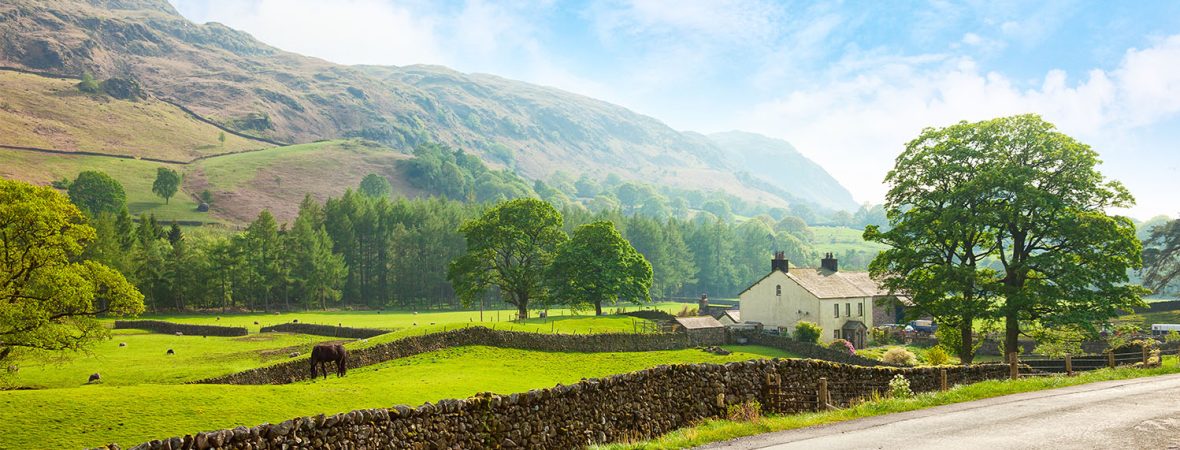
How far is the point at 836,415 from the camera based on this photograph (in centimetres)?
2097

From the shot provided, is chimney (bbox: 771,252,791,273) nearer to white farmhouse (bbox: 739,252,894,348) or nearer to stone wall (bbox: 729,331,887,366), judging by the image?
white farmhouse (bbox: 739,252,894,348)

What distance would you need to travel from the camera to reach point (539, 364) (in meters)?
51.5

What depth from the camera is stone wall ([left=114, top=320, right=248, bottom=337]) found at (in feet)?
236

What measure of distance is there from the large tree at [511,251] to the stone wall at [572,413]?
208ft

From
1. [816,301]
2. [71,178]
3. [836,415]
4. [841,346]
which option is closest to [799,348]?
[841,346]

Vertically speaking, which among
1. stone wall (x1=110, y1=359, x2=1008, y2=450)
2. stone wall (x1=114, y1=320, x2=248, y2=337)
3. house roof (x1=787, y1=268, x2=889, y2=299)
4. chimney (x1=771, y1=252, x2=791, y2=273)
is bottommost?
stone wall (x1=114, y1=320, x2=248, y2=337)

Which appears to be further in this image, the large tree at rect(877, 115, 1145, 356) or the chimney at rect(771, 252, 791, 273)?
the chimney at rect(771, 252, 791, 273)

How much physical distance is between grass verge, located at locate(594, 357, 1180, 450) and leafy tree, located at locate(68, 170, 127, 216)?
18312 cm

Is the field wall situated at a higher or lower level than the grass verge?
lower

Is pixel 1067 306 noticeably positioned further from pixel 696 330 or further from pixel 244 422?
pixel 244 422

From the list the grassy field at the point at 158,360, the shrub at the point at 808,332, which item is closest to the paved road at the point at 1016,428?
the grassy field at the point at 158,360

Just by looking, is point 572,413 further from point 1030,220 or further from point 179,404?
point 1030,220

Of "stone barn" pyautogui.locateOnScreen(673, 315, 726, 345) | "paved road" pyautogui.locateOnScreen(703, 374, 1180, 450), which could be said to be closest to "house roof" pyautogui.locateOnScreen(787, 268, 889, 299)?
"stone barn" pyautogui.locateOnScreen(673, 315, 726, 345)

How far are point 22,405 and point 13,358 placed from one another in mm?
17961
